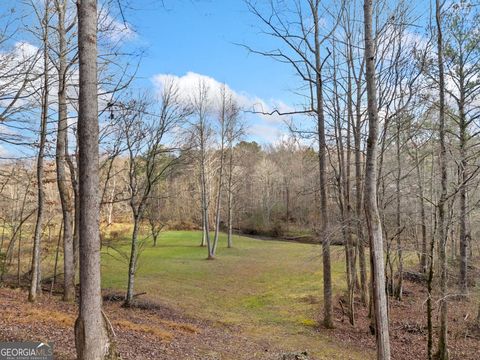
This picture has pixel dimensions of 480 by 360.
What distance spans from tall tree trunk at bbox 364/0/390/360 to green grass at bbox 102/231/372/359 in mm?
2892

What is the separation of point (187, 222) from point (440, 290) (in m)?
29.9

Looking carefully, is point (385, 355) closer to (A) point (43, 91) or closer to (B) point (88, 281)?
(B) point (88, 281)

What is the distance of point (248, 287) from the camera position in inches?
569

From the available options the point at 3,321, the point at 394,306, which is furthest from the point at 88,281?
the point at 394,306

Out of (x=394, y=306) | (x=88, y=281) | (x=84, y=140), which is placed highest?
(x=84, y=140)

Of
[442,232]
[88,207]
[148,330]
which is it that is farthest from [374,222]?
[148,330]

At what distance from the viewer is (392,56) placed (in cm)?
751

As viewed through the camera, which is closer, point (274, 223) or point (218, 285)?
point (218, 285)

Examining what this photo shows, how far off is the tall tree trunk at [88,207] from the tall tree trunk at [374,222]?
313 cm

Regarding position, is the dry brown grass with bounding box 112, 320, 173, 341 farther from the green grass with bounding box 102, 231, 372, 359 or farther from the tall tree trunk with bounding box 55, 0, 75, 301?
the tall tree trunk with bounding box 55, 0, 75, 301

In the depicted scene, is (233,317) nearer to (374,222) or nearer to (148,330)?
(148,330)

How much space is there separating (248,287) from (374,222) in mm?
10959

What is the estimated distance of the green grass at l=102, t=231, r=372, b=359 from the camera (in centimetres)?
864

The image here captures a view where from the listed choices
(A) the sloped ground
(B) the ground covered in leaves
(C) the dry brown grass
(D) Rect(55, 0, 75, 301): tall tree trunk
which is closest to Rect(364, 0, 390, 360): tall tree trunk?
(B) the ground covered in leaves
